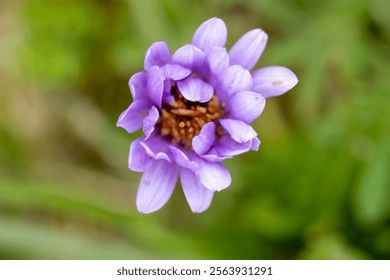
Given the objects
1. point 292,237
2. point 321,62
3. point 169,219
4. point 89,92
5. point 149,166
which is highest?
point 89,92

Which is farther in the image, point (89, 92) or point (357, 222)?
point (89, 92)

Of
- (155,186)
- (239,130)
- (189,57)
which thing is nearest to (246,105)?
(239,130)

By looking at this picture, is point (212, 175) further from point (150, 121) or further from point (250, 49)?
point (250, 49)

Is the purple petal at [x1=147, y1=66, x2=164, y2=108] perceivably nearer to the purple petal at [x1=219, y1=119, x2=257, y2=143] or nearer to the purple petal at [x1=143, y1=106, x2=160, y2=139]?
the purple petal at [x1=143, y1=106, x2=160, y2=139]

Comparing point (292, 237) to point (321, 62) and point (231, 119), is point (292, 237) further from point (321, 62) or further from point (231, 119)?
point (231, 119)

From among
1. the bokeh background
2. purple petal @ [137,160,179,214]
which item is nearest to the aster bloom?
purple petal @ [137,160,179,214]
